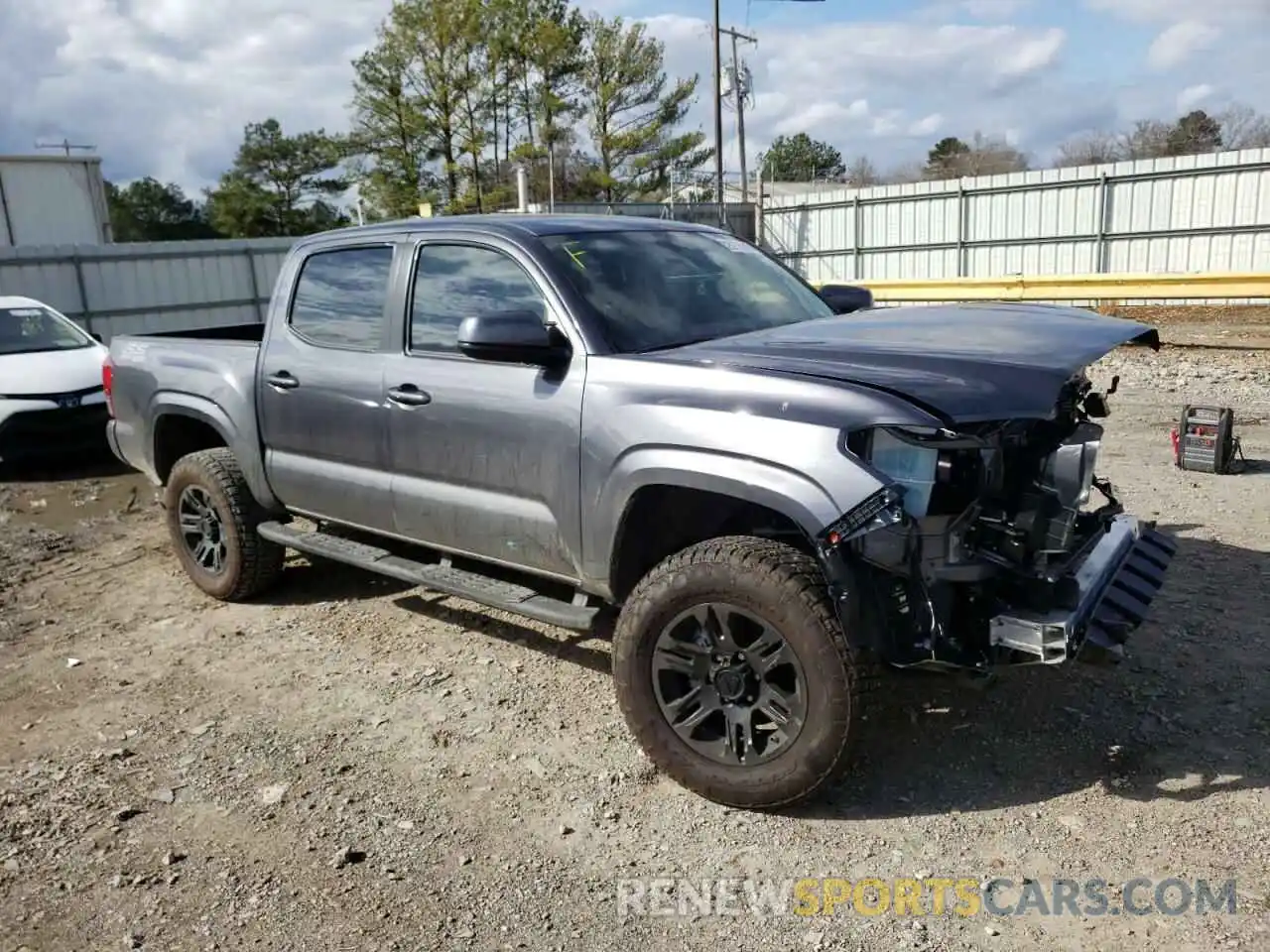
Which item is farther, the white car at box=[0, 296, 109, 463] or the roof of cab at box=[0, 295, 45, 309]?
the roof of cab at box=[0, 295, 45, 309]

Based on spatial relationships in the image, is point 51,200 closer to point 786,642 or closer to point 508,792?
point 508,792

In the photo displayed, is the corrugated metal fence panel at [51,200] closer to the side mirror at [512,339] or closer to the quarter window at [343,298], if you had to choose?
the quarter window at [343,298]

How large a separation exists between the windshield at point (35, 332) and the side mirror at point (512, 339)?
314 inches

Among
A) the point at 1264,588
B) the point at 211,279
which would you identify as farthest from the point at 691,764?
the point at 211,279

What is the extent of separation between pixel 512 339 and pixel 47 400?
715cm

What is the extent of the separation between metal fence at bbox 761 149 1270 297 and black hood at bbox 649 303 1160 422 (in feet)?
66.4

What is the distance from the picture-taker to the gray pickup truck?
10.1 ft

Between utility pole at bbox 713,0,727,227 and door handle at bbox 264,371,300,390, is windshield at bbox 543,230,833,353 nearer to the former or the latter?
door handle at bbox 264,371,300,390

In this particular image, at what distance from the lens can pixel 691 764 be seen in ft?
11.2

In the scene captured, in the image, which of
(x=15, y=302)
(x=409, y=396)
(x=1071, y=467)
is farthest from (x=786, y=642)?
(x=15, y=302)

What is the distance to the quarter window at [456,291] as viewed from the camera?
4074mm

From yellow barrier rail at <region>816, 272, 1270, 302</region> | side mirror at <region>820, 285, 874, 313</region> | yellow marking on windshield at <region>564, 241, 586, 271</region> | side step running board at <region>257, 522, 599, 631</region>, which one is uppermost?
yellow marking on windshield at <region>564, 241, 586, 271</region>

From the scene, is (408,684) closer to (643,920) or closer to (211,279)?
(643,920)

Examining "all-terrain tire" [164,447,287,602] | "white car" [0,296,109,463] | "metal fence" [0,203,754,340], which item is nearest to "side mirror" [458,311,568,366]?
"all-terrain tire" [164,447,287,602]
